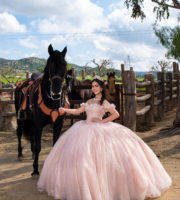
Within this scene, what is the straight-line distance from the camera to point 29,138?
19.1 ft

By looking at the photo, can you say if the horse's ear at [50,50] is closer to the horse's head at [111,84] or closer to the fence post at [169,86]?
the horse's head at [111,84]

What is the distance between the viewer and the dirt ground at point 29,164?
3605 mm

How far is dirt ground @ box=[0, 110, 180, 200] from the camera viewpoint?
3.61 m

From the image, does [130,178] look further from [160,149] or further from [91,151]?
[160,149]

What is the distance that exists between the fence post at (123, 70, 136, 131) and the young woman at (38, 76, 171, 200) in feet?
11.7

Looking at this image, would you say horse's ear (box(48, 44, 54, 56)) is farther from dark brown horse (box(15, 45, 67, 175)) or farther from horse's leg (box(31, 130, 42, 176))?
horse's leg (box(31, 130, 42, 176))

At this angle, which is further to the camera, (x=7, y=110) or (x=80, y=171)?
(x=7, y=110)

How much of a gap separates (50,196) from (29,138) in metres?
2.50

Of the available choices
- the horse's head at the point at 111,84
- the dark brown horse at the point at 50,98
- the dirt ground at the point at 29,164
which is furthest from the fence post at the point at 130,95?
the dark brown horse at the point at 50,98

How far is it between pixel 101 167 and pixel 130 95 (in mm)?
4196

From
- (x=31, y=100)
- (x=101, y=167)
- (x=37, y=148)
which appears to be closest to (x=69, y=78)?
(x=31, y=100)

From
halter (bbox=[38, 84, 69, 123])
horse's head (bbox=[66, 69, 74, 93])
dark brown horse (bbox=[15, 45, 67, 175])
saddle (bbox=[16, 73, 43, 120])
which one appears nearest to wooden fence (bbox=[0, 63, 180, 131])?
horse's head (bbox=[66, 69, 74, 93])

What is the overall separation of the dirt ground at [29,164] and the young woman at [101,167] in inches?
12.1

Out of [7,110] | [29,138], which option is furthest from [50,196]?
[7,110]
